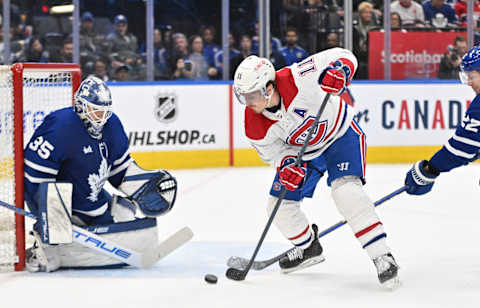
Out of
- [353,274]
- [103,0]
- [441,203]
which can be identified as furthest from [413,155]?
[353,274]

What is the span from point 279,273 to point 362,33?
455 centimetres

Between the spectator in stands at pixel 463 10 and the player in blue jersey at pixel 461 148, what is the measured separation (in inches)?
182

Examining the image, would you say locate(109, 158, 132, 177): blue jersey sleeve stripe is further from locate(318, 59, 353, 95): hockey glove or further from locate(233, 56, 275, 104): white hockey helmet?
locate(318, 59, 353, 95): hockey glove

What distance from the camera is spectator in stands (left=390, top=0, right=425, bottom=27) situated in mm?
7367

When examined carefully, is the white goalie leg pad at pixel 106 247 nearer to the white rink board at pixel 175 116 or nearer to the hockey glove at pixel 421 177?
the hockey glove at pixel 421 177

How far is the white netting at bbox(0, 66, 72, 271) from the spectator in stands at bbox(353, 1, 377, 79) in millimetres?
4250

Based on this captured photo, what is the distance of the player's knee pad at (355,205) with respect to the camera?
2.85 meters

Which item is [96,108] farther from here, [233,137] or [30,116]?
[233,137]

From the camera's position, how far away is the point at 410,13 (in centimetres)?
744

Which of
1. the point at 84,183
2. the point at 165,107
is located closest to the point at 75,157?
the point at 84,183

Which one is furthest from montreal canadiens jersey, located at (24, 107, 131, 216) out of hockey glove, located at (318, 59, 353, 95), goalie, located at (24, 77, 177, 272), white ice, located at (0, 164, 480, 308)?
hockey glove, located at (318, 59, 353, 95)

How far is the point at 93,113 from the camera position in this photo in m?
3.07

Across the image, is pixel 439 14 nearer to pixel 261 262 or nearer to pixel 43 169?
pixel 261 262

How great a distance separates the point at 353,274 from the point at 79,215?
1128 mm
